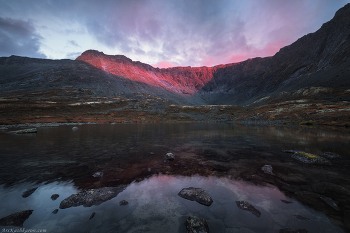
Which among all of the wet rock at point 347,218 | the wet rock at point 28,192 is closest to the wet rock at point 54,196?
the wet rock at point 28,192

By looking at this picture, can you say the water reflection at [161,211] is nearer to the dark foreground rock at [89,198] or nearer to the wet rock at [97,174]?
the dark foreground rock at [89,198]

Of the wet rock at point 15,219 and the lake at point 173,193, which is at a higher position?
the wet rock at point 15,219

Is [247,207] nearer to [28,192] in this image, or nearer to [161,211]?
[161,211]

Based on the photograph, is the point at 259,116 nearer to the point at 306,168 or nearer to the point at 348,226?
the point at 306,168

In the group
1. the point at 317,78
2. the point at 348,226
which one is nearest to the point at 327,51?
the point at 317,78

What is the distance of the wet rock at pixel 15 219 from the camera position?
577 cm

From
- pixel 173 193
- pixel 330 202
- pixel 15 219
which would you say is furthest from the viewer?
pixel 173 193

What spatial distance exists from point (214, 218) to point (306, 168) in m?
11.0

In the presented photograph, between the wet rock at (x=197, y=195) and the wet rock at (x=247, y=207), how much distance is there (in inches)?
56.5

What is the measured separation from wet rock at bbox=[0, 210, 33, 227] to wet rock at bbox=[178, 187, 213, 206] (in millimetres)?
7083

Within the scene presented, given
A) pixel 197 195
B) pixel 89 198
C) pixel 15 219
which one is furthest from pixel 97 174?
pixel 197 195

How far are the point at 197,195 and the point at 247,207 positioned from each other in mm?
2541

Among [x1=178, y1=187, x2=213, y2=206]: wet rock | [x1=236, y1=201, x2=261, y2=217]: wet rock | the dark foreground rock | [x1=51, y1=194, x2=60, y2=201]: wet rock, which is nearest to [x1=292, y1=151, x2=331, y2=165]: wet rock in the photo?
[x1=236, y1=201, x2=261, y2=217]: wet rock

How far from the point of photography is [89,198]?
772cm
